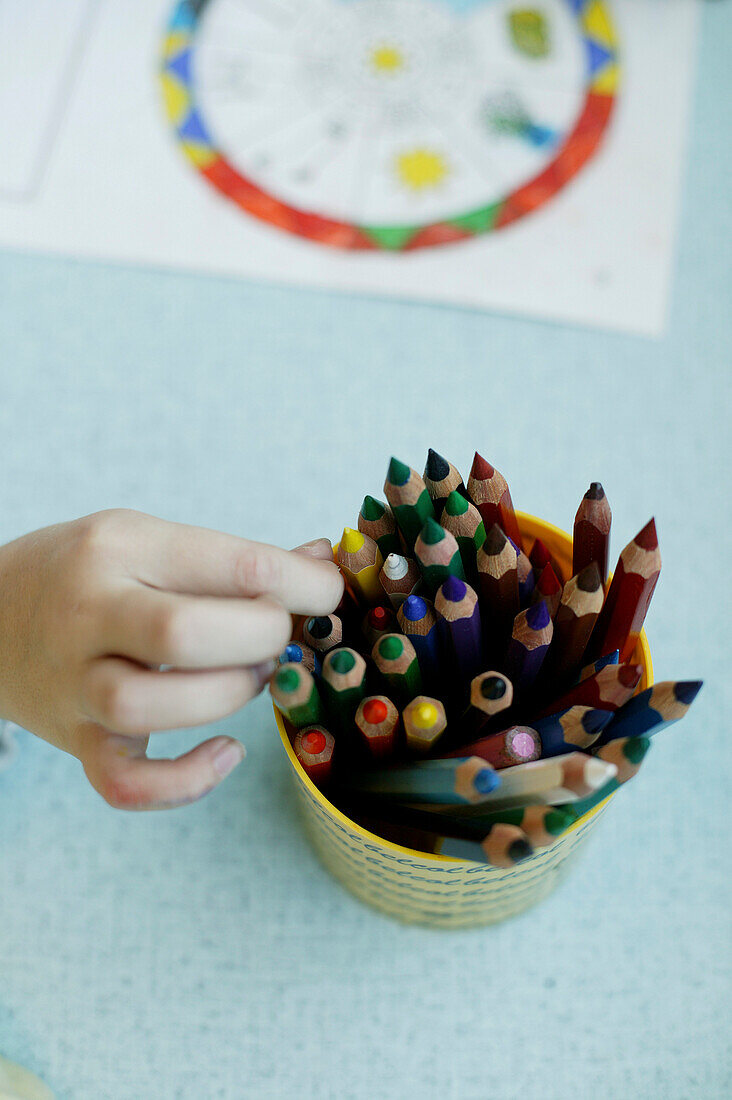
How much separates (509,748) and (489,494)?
75 millimetres

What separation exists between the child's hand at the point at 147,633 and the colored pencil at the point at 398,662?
3 cm

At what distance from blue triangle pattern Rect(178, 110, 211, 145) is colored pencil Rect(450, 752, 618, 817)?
1.38ft

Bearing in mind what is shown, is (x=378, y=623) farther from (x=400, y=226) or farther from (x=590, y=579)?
(x=400, y=226)

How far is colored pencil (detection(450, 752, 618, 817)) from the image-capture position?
20 cm

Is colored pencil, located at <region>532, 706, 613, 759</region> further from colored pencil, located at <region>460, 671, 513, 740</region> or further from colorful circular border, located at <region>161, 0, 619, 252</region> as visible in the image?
colorful circular border, located at <region>161, 0, 619, 252</region>

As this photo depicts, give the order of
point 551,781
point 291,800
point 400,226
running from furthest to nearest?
1. point 400,226
2. point 291,800
3. point 551,781

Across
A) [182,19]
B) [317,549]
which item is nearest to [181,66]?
[182,19]

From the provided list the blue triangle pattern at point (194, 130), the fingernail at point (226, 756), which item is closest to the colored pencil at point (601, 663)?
the fingernail at point (226, 756)

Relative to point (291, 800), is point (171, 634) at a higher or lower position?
higher

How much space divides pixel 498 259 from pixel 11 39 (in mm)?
326

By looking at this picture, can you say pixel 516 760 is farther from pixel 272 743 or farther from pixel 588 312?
pixel 588 312

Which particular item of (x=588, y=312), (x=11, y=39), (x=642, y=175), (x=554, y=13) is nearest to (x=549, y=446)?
(x=588, y=312)

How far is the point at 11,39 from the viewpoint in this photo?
20.6 inches

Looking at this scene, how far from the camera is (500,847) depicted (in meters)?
0.21
